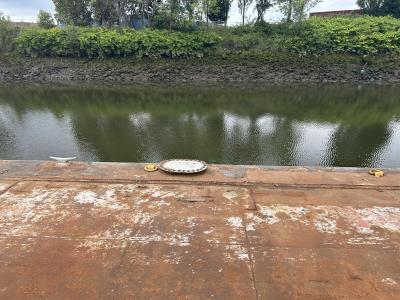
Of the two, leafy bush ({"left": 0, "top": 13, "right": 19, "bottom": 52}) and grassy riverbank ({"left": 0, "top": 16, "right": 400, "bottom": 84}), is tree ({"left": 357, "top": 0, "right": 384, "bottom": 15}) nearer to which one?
grassy riverbank ({"left": 0, "top": 16, "right": 400, "bottom": 84})

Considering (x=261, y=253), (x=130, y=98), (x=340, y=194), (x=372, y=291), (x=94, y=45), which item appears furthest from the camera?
(x=94, y=45)

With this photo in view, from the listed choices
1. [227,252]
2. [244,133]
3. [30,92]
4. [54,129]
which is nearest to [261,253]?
[227,252]

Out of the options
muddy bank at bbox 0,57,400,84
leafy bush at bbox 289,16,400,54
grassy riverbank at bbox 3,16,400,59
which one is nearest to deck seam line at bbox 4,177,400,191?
muddy bank at bbox 0,57,400,84

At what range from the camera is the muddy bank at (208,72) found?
23.1 metres

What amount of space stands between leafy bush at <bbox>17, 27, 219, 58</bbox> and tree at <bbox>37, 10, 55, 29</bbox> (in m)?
4.06

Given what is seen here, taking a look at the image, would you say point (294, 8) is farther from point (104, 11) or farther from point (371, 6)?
point (104, 11)

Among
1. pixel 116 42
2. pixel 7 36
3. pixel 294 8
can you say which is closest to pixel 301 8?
pixel 294 8

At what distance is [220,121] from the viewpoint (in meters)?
12.4

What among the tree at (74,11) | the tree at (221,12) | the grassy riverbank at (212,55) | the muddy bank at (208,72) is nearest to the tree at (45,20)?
the tree at (74,11)

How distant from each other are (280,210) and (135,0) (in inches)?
1050

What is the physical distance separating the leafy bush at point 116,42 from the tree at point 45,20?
406 cm

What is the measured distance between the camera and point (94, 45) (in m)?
24.0

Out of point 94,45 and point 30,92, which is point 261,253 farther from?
point 94,45

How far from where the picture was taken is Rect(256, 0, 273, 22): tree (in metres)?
26.9
